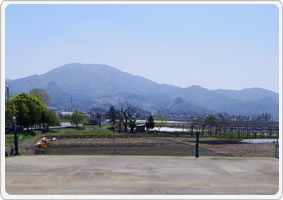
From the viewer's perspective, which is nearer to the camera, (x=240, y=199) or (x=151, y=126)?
(x=240, y=199)

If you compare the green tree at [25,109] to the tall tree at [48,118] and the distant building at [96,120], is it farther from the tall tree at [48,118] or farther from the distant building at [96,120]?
the distant building at [96,120]

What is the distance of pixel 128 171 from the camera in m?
13.7

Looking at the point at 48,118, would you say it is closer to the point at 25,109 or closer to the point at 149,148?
the point at 25,109

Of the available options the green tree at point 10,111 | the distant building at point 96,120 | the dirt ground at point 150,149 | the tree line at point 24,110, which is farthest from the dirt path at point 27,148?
the distant building at point 96,120

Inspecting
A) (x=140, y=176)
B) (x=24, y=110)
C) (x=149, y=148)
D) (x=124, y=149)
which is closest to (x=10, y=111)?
(x=24, y=110)

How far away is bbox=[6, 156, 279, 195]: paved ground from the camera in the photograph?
10.9m

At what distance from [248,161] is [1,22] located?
15.1 meters

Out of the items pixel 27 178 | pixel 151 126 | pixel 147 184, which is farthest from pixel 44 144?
pixel 151 126

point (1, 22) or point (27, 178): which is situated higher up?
point (1, 22)

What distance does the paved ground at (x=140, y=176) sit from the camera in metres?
10.9

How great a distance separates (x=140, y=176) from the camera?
12766 mm

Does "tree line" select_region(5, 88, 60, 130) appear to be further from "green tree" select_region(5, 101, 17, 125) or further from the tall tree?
the tall tree

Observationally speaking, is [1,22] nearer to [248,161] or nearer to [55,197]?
[55,197]

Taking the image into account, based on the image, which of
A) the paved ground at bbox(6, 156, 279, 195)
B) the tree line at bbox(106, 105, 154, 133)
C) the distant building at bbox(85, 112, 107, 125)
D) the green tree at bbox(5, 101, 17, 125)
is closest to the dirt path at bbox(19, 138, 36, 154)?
the green tree at bbox(5, 101, 17, 125)
